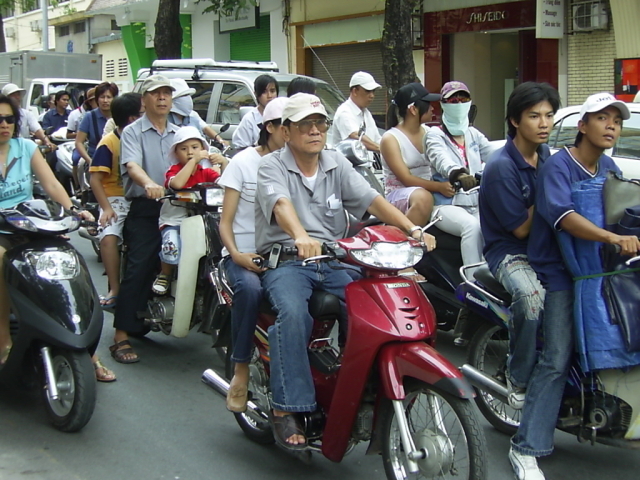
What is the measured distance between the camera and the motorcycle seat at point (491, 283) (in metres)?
4.32

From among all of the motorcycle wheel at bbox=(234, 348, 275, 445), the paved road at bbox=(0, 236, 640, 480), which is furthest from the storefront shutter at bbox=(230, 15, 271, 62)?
the motorcycle wheel at bbox=(234, 348, 275, 445)

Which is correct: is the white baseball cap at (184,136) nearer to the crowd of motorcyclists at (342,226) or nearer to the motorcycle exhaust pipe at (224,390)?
the crowd of motorcyclists at (342,226)

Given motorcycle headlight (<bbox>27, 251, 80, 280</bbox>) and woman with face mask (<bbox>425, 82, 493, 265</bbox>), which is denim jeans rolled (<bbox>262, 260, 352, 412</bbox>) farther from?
woman with face mask (<bbox>425, 82, 493, 265</bbox>)

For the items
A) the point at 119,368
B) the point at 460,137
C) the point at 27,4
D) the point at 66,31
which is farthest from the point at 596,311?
the point at 66,31

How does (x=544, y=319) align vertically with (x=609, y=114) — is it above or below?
below

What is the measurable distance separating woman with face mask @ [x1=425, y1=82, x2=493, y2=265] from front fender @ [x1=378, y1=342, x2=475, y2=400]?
2272 mm

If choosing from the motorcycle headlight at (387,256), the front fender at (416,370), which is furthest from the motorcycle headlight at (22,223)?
the front fender at (416,370)

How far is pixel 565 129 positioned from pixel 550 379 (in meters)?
5.14

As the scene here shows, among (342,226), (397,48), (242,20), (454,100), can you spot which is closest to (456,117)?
(454,100)

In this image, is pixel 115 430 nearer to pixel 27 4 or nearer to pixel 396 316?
pixel 396 316

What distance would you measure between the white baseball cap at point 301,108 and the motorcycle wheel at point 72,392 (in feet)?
5.83

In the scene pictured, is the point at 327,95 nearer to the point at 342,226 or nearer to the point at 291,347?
the point at 342,226

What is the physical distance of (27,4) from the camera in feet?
92.4

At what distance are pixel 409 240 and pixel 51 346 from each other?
227 centimetres
